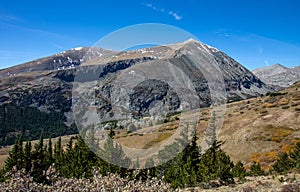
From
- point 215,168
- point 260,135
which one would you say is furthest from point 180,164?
point 260,135

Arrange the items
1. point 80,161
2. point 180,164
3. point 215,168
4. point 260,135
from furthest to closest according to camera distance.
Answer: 1. point 260,135
2. point 80,161
3. point 180,164
4. point 215,168

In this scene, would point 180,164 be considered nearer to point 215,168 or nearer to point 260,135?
point 215,168

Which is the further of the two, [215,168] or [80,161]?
[80,161]

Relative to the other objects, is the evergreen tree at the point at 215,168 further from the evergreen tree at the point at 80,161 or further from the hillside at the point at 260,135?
the evergreen tree at the point at 80,161

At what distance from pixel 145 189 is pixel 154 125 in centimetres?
12043

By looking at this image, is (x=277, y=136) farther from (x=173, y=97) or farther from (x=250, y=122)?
(x=173, y=97)

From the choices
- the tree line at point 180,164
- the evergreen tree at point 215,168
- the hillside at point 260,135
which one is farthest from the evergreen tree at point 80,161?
the evergreen tree at point 215,168

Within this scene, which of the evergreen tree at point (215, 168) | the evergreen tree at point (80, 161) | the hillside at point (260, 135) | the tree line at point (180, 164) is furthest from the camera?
the hillside at point (260, 135)

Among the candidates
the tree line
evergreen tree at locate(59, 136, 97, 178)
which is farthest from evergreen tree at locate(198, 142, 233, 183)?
evergreen tree at locate(59, 136, 97, 178)

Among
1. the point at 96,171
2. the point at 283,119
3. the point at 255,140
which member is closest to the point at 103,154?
the point at 96,171

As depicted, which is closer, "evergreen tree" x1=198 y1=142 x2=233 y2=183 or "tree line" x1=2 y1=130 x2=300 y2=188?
"evergreen tree" x1=198 y1=142 x2=233 y2=183

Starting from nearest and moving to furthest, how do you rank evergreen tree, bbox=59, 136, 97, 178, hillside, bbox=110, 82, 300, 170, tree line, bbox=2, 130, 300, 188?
tree line, bbox=2, 130, 300, 188, evergreen tree, bbox=59, 136, 97, 178, hillside, bbox=110, 82, 300, 170

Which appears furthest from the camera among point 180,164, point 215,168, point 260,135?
point 260,135

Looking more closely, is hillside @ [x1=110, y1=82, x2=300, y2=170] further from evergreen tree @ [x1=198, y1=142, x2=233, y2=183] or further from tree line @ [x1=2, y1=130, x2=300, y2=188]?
evergreen tree @ [x1=198, y1=142, x2=233, y2=183]
